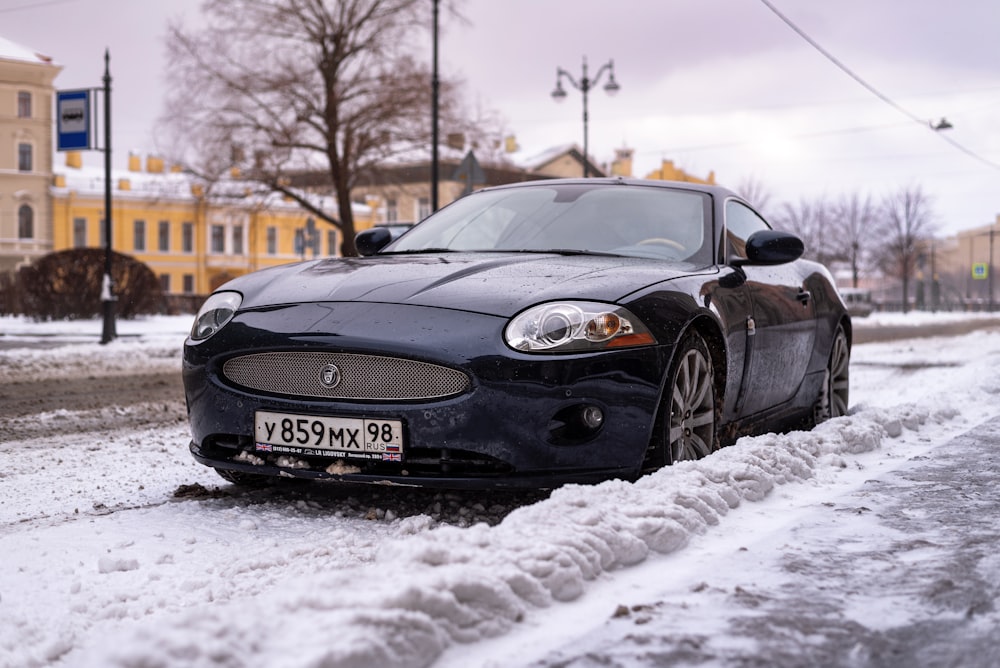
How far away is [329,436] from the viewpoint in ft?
12.6

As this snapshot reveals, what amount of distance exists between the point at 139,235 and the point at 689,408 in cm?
6882

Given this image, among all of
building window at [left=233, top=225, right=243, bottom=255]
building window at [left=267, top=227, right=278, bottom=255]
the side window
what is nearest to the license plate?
the side window

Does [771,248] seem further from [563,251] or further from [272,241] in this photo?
[272,241]

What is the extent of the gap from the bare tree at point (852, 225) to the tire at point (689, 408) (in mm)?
68035

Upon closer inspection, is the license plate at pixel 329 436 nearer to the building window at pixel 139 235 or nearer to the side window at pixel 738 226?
the side window at pixel 738 226

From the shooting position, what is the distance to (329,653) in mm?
2064

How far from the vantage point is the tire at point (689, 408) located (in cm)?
403

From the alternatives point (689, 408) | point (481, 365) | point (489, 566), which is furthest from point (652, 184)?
point (489, 566)

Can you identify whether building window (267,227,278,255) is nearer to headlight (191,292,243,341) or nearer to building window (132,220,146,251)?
building window (132,220,146,251)

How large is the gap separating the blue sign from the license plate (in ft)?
57.4

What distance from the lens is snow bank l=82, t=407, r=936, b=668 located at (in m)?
2.09

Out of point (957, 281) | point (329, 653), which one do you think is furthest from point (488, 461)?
point (957, 281)

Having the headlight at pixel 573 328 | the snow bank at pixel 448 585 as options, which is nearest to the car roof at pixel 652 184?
the headlight at pixel 573 328

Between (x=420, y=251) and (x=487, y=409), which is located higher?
(x=420, y=251)
